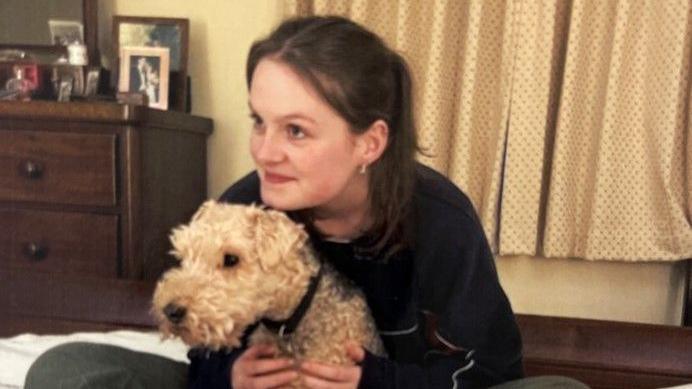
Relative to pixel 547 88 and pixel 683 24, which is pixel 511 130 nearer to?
pixel 547 88

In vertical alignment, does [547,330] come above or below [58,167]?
below

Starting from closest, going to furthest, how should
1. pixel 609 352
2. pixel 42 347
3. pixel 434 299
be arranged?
1. pixel 434 299
2. pixel 42 347
3. pixel 609 352

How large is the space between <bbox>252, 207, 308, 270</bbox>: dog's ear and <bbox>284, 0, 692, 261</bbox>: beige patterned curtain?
39.7 inches

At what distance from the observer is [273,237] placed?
33.8 inches

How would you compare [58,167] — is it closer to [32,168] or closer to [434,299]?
[32,168]

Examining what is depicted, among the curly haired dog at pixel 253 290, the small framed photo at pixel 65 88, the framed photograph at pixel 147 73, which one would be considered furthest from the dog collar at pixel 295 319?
the small framed photo at pixel 65 88

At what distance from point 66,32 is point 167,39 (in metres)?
0.29

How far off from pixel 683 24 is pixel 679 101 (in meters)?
0.20

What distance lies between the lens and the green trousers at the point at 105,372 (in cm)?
96

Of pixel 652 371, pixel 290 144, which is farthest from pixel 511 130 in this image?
pixel 290 144

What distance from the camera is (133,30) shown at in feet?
6.36

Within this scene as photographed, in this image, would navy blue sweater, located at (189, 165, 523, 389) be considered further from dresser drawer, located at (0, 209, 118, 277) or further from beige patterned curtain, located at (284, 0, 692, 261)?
beige patterned curtain, located at (284, 0, 692, 261)

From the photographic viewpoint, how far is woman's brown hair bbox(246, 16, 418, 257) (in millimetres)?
938

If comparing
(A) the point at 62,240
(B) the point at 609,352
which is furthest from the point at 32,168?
(B) the point at 609,352
